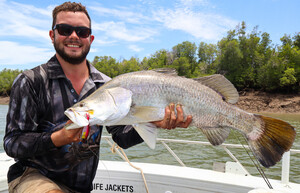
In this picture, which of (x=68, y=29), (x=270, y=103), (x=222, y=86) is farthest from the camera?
(x=270, y=103)

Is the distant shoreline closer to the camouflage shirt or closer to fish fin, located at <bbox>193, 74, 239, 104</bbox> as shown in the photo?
fish fin, located at <bbox>193, 74, 239, 104</bbox>

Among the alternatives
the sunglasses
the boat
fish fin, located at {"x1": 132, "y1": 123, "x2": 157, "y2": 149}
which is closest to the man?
the sunglasses

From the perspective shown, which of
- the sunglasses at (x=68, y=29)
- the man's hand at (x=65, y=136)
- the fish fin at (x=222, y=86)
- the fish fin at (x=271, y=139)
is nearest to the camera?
the man's hand at (x=65, y=136)

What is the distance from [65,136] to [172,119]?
947 mm

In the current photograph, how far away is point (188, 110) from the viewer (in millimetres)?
2244

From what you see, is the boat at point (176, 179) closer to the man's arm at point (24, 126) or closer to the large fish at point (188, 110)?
the large fish at point (188, 110)

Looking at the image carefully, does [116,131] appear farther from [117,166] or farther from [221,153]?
[221,153]

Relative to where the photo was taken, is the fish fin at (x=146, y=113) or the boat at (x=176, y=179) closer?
the fish fin at (x=146, y=113)

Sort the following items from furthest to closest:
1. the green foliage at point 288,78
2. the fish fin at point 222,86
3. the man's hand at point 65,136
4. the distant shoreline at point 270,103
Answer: the green foliage at point 288,78, the distant shoreline at point 270,103, the fish fin at point 222,86, the man's hand at point 65,136

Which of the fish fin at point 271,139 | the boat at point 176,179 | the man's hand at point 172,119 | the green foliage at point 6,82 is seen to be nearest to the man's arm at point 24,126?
the man's hand at point 172,119

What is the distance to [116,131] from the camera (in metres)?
2.93

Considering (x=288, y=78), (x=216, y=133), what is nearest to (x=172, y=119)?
(x=216, y=133)

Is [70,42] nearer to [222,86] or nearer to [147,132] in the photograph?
[147,132]

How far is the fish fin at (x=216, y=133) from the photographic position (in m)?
2.30
